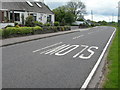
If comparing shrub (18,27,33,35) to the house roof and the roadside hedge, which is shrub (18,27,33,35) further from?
the house roof

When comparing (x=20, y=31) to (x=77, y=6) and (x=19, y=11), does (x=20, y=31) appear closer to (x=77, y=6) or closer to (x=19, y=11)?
(x=19, y=11)

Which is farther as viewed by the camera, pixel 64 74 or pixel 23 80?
pixel 64 74

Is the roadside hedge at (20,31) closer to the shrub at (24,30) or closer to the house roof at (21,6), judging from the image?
the shrub at (24,30)

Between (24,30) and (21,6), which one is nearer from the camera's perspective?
(24,30)

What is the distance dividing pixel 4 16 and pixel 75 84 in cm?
3466

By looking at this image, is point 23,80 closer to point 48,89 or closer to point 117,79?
point 48,89

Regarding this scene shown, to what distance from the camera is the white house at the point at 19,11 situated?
38.6 metres

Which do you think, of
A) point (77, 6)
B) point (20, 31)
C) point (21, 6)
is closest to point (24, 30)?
point (20, 31)

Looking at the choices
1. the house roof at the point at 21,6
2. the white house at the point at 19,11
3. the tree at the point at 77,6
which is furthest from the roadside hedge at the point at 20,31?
the tree at the point at 77,6

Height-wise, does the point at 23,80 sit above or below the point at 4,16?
below

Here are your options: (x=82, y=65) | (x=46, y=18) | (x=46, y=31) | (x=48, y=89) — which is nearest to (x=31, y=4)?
(x=46, y=18)

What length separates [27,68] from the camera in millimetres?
8547

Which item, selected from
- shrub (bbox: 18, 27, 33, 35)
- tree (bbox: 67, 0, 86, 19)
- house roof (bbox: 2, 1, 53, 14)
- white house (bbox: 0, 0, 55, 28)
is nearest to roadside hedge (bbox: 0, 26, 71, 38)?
shrub (bbox: 18, 27, 33, 35)

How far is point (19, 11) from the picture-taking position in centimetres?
4166
